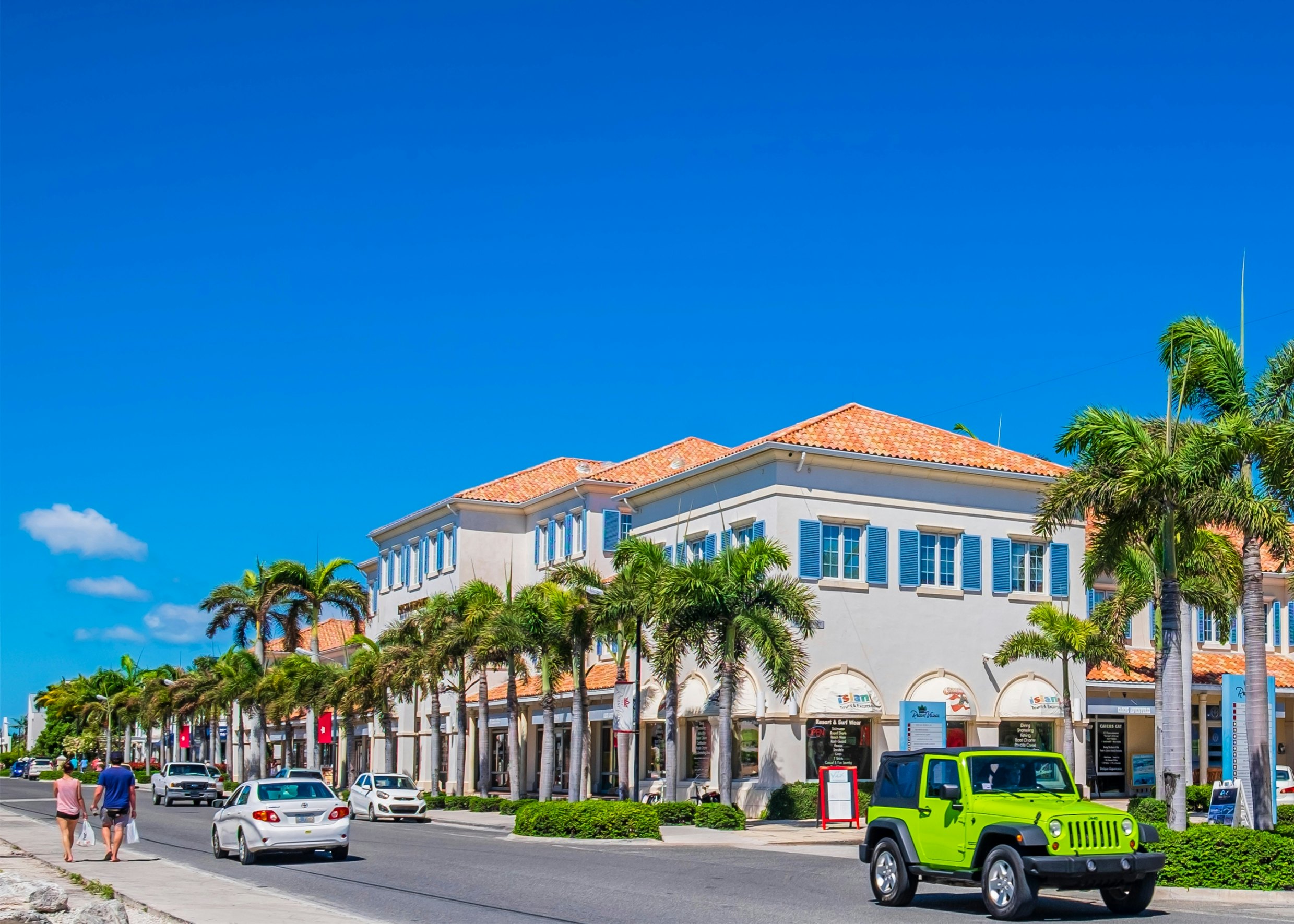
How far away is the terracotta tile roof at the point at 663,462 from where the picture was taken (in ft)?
168

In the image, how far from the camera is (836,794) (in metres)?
33.5

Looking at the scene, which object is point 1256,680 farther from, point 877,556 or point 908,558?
point 908,558

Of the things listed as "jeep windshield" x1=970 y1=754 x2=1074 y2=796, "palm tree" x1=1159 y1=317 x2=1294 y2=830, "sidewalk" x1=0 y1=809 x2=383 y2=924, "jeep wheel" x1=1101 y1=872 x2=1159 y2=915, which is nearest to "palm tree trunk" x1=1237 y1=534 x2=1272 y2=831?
"palm tree" x1=1159 y1=317 x2=1294 y2=830

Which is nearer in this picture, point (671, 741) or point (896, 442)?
point (671, 741)

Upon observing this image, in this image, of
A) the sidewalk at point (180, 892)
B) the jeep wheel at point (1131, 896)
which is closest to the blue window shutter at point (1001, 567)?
the sidewalk at point (180, 892)

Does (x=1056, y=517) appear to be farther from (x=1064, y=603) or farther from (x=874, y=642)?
(x=1064, y=603)

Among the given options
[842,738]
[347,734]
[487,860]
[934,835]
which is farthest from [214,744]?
[934,835]

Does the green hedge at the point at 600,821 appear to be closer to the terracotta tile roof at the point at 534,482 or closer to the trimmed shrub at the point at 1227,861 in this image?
the trimmed shrub at the point at 1227,861

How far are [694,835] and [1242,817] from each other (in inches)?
442

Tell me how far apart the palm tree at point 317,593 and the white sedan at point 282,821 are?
1691 inches

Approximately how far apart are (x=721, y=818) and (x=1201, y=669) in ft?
71.3

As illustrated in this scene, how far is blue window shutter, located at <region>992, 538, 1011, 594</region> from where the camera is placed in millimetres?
42688

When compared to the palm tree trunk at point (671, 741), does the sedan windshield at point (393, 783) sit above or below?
below

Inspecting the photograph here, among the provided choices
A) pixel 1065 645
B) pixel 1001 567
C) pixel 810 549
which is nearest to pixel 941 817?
pixel 810 549
